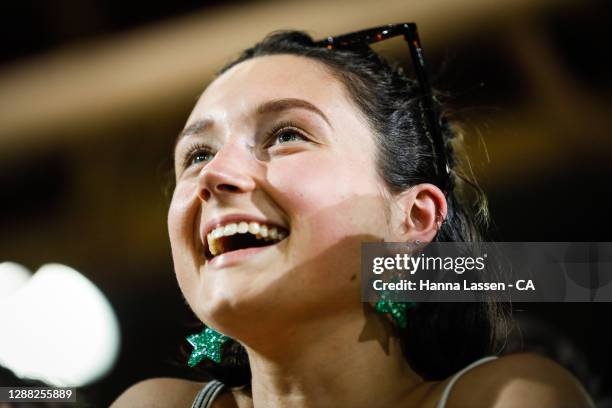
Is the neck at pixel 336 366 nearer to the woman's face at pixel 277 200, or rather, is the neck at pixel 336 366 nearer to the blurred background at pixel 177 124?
the woman's face at pixel 277 200

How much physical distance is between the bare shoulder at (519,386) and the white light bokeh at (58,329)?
0.48m

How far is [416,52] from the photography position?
776 millimetres

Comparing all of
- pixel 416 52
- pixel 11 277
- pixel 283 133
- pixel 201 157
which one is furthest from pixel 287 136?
pixel 11 277

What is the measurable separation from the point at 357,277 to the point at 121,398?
1.27ft

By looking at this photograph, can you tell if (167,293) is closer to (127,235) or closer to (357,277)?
(127,235)

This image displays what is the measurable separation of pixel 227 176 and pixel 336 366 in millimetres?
227

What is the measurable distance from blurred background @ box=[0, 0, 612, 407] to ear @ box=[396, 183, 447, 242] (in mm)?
133

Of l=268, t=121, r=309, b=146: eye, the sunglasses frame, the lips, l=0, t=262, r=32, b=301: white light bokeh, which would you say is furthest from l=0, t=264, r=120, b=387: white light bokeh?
the sunglasses frame

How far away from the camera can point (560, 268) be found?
2.22 feet

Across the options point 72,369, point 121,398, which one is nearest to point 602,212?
point 121,398

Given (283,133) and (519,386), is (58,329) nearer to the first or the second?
(283,133)

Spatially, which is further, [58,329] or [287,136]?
[58,329]

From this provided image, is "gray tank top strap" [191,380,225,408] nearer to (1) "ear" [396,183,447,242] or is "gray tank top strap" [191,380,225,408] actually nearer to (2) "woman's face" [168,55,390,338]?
(2) "woman's face" [168,55,390,338]

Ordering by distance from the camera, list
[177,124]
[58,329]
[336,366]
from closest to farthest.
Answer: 1. [336,366]
2. [58,329]
3. [177,124]
